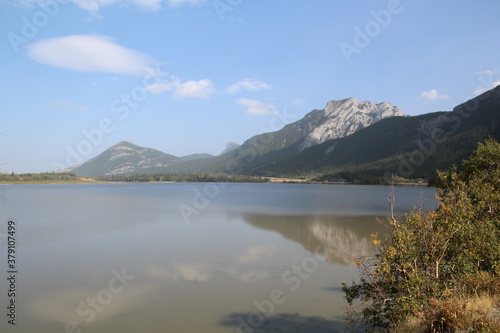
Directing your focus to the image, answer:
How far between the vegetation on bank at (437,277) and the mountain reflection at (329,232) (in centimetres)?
848

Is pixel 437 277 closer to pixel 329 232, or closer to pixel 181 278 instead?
pixel 181 278

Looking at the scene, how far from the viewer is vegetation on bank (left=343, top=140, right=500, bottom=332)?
8.16 meters

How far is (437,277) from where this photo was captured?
9.27 meters

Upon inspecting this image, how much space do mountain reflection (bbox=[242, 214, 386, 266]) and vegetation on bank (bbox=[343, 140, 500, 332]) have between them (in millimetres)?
8476

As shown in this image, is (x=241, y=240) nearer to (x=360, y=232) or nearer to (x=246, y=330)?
(x=360, y=232)

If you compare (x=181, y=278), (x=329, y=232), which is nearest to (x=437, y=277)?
(x=181, y=278)

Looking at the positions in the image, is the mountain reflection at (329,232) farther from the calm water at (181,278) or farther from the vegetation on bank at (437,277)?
the vegetation on bank at (437,277)

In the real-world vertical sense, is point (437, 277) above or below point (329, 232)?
above

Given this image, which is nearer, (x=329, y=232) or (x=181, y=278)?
(x=181, y=278)

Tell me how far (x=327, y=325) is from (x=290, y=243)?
48.9ft

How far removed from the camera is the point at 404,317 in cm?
859

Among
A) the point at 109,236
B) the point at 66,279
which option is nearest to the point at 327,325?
the point at 66,279

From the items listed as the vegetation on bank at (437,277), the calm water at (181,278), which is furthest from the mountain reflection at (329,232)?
the vegetation on bank at (437,277)

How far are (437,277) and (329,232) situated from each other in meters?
23.4
